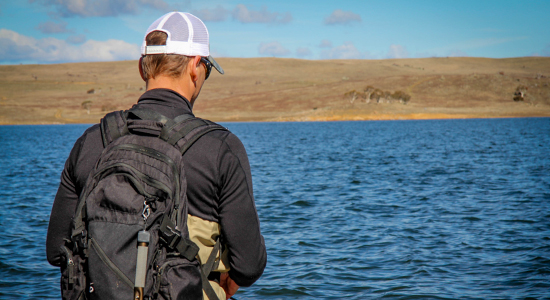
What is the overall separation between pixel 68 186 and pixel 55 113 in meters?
97.6

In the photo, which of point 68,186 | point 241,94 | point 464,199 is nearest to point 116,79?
point 241,94

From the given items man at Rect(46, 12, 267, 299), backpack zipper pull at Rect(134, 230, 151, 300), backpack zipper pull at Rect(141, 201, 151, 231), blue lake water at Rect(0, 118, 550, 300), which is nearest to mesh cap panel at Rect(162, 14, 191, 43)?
man at Rect(46, 12, 267, 299)

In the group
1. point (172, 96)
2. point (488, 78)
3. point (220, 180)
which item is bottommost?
point (220, 180)

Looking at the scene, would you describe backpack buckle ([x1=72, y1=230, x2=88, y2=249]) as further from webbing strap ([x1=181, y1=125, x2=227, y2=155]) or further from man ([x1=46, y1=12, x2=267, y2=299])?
webbing strap ([x1=181, y1=125, x2=227, y2=155])

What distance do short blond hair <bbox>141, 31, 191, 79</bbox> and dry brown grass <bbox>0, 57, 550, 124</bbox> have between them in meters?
82.9

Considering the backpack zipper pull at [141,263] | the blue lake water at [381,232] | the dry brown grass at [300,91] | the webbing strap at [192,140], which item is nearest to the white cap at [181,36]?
the webbing strap at [192,140]

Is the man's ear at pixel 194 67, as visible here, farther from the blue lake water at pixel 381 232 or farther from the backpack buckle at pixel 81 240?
the blue lake water at pixel 381 232

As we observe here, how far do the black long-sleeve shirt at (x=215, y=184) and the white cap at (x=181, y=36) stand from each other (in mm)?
194

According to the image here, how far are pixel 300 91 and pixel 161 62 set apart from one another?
105 m

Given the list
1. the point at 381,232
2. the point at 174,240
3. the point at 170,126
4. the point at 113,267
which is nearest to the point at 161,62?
the point at 170,126

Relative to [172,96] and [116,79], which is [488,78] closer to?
[116,79]

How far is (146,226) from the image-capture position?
1944 mm

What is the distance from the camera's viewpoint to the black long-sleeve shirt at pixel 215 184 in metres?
2.12

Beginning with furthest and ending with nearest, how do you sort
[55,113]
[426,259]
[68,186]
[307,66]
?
1. [307,66]
2. [55,113]
3. [426,259]
4. [68,186]
